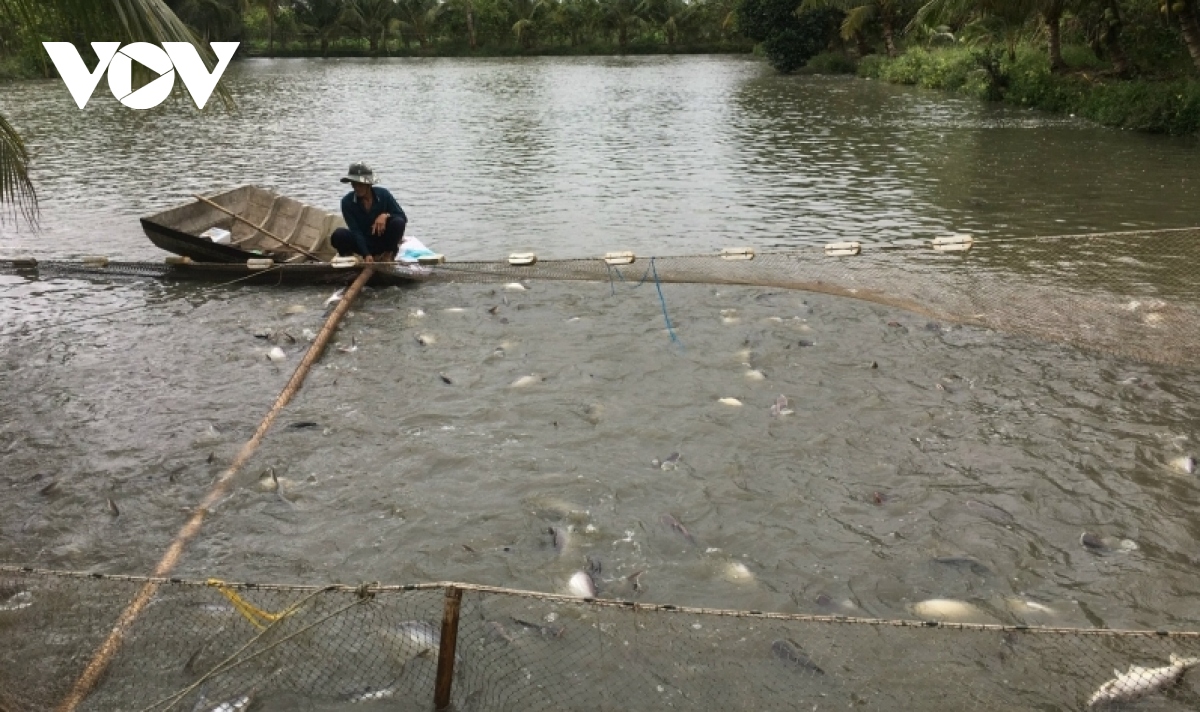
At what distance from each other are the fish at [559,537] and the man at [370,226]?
558 cm

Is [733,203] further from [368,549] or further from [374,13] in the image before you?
[374,13]

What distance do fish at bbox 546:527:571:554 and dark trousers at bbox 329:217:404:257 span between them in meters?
5.74

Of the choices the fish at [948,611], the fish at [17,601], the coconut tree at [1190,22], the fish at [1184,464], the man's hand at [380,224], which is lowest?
the fish at [948,611]

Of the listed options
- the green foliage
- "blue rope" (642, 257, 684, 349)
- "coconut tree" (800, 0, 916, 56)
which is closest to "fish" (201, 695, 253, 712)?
"blue rope" (642, 257, 684, 349)

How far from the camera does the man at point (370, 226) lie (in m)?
10.0

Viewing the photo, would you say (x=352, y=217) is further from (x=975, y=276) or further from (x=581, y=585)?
(x=975, y=276)

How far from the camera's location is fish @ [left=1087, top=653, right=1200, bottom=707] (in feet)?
12.9

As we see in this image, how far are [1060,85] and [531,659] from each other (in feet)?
91.2

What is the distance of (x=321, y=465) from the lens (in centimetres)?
625

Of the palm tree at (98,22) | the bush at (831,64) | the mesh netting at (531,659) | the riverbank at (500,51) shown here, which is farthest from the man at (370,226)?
the riverbank at (500,51)

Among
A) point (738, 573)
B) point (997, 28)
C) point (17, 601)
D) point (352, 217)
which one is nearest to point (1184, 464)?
point (738, 573)

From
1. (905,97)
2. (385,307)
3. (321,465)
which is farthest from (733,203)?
(905,97)

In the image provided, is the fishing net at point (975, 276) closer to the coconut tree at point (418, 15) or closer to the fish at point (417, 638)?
the fish at point (417, 638)

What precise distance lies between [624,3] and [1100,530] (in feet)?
236
